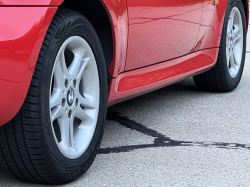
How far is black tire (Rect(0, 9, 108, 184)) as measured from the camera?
5.94ft

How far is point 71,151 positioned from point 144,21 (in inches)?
33.6

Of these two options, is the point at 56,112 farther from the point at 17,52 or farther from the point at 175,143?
the point at 175,143

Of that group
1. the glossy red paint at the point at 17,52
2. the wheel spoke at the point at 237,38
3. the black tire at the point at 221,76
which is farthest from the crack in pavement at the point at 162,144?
the wheel spoke at the point at 237,38

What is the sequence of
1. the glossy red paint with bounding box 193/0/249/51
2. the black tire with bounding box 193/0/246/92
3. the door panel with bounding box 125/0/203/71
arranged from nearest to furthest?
1. the door panel with bounding box 125/0/203/71
2. the glossy red paint with bounding box 193/0/249/51
3. the black tire with bounding box 193/0/246/92

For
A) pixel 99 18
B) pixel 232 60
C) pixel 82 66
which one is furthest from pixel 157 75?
pixel 232 60

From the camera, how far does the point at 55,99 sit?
78.0 inches

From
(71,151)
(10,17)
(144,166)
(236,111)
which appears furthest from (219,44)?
(10,17)

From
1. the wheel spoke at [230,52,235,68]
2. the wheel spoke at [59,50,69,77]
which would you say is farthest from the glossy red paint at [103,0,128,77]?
the wheel spoke at [230,52,235,68]

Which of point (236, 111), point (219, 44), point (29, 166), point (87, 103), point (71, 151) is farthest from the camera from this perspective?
point (219, 44)

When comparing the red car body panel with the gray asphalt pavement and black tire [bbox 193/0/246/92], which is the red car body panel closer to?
black tire [bbox 193/0/246/92]

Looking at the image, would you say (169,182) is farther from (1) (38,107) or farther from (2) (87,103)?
(1) (38,107)

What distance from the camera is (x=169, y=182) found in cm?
208

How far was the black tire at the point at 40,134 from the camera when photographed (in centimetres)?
181

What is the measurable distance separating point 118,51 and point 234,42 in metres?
2.04
